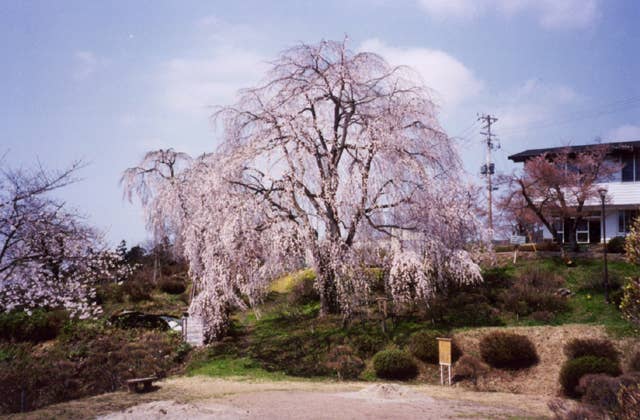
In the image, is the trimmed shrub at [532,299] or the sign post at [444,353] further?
the trimmed shrub at [532,299]

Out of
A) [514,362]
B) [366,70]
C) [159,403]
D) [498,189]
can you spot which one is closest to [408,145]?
[366,70]

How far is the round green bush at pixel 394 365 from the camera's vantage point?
47.1 feet

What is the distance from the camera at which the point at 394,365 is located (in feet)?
47.1

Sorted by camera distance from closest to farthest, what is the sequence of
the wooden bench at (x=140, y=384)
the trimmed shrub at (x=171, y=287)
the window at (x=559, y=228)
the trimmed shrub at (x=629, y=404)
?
the trimmed shrub at (x=629, y=404)
the wooden bench at (x=140, y=384)
the trimmed shrub at (x=171, y=287)
the window at (x=559, y=228)

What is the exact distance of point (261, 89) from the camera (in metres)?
17.5

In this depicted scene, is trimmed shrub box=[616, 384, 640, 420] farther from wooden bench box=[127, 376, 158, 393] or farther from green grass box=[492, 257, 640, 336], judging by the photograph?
wooden bench box=[127, 376, 158, 393]

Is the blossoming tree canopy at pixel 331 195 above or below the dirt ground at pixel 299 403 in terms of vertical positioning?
above

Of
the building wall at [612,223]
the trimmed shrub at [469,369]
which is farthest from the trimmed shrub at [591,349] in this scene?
the building wall at [612,223]

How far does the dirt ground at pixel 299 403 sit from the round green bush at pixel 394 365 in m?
0.67

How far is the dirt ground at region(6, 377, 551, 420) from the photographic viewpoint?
400 inches

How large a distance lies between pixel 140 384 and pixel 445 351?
312 inches

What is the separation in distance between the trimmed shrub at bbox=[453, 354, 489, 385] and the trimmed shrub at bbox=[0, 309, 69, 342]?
14175mm

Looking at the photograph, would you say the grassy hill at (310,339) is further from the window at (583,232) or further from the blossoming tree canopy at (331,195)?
the window at (583,232)

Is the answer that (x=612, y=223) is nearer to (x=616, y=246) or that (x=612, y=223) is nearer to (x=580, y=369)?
(x=616, y=246)
